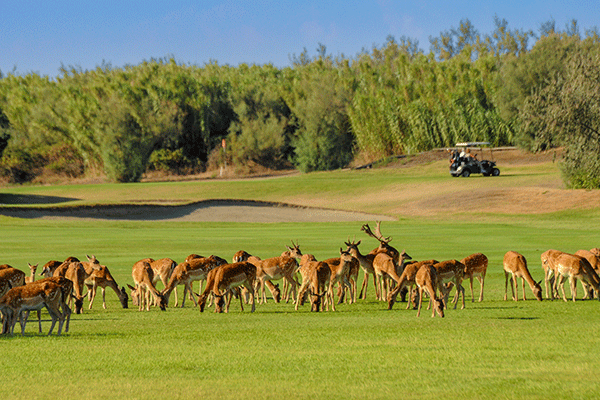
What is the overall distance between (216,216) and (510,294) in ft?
119

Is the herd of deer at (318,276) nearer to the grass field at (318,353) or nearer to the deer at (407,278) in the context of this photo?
the deer at (407,278)

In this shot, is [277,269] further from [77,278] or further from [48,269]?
[48,269]

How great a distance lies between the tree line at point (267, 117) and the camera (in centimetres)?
8075

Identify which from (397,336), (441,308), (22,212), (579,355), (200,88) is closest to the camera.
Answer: (579,355)

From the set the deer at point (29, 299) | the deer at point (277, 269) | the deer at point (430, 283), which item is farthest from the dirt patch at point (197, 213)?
the deer at point (29, 299)

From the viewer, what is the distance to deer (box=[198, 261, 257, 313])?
14.1 meters

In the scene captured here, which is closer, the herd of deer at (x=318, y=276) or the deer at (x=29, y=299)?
the deer at (x=29, y=299)

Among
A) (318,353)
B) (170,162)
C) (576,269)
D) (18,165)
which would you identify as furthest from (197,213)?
(18,165)

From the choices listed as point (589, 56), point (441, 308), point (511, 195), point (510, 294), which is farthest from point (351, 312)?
point (511, 195)

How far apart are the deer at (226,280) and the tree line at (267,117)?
63005mm

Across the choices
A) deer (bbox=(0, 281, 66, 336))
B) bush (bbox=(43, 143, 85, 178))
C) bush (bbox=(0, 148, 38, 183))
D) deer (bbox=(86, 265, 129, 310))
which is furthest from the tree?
bush (bbox=(0, 148, 38, 183))

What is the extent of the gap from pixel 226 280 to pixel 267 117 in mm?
87099

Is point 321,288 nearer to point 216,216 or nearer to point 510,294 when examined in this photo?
point 510,294

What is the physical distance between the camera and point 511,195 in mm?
52469
